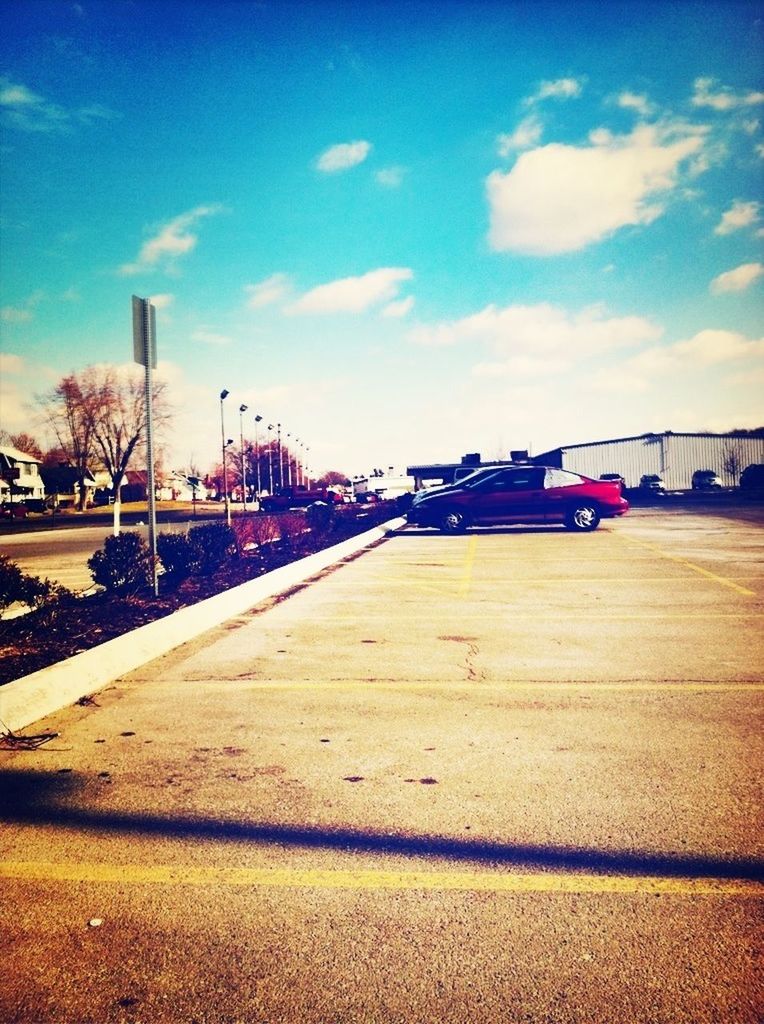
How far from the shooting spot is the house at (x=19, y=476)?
265ft

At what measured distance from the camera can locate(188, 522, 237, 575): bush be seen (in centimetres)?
1085

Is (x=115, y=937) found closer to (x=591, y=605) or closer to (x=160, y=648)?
(x=160, y=648)

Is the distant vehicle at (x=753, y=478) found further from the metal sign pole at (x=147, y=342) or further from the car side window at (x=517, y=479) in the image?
the metal sign pole at (x=147, y=342)

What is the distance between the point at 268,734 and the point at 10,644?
10.7ft

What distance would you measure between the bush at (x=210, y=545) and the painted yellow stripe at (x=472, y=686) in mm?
5318

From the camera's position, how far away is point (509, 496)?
20.2 m

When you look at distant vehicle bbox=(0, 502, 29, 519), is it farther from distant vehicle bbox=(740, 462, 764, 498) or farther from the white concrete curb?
distant vehicle bbox=(740, 462, 764, 498)

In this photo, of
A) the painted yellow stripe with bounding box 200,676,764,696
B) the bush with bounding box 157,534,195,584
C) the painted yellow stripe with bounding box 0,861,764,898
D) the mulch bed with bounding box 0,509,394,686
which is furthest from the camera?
the bush with bounding box 157,534,195,584

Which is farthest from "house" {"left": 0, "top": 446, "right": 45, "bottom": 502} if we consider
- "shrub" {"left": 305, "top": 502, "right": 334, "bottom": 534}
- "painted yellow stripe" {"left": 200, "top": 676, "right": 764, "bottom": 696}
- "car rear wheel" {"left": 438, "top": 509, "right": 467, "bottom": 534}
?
"painted yellow stripe" {"left": 200, "top": 676, "right": 764, "bottom": 696}

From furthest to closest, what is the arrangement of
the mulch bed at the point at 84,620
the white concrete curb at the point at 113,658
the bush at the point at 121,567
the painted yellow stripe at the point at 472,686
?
the bush at the point at 121,567 < the mulch bed at the point at 84,620 < the painted yellow stripe at the point at 472,686 < the white concrete curb at the point at 113,658

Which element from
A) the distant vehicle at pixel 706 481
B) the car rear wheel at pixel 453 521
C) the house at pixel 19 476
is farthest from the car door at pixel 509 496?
the house at pixel 19 476

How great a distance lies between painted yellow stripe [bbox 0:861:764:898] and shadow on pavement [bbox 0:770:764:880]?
0.07m

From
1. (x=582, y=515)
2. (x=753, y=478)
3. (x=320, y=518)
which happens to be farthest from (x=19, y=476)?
(x=582, y=515)

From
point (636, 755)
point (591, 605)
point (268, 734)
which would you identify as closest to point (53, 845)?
Answer: point (268, 734)
